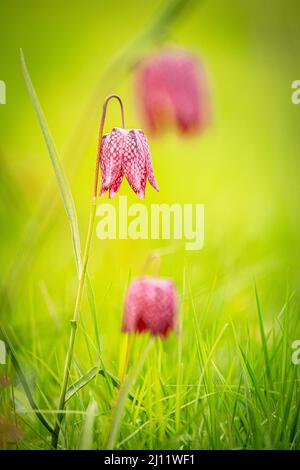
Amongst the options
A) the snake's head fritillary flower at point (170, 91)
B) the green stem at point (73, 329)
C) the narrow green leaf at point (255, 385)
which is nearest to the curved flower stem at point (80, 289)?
the green stem at point (73, 329)

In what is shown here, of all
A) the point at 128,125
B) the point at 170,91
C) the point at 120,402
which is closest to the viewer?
the point at 120,402

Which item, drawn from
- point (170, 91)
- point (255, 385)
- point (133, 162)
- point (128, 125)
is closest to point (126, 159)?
point (133, 162)

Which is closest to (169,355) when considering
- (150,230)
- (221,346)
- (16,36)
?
(221,346)

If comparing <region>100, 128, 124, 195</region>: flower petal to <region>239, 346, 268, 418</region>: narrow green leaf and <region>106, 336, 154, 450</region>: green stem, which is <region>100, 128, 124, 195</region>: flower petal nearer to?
<region>106, 336, 154, 450</region>: green stem

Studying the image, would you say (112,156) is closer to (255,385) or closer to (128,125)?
(128,125)

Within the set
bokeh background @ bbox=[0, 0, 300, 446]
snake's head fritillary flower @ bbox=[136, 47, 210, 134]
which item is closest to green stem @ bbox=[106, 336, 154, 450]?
bokeh background @ bbox=[0, 0, 300, 446]

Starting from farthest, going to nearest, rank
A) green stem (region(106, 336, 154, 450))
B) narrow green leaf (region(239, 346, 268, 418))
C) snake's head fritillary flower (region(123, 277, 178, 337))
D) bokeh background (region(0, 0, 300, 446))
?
bokeh background (region(0, 0, 300, 446)), narrow green leaf (region(239, 346, 268, 418)), snake's head fritillary flower (region(123, 277, 178, 337)), green stem (region(106, 336, 154, 450))
